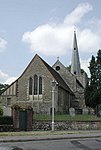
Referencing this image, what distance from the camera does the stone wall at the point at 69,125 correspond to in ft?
96.8

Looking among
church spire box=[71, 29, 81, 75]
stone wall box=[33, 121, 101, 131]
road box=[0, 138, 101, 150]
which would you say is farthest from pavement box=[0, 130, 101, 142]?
church spire box=[71, 29, 81, 75]

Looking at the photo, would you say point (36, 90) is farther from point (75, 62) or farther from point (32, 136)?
point (32, 136)

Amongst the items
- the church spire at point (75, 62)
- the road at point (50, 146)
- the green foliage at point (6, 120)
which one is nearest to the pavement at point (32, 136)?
the road at point (50, 146)

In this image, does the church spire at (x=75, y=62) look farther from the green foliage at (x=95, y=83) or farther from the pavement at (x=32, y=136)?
the pavement at (x=32, y=136)

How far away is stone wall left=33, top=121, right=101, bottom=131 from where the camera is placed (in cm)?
2952

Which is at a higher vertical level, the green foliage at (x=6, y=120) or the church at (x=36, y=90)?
the church at (x=36, y=90)

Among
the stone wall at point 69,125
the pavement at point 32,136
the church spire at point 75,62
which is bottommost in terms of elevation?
the pavement at point 32,136

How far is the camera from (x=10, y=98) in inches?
2313

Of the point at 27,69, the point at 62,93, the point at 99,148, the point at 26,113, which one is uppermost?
the point at 27,69

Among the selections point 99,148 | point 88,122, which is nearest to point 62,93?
point 88,122

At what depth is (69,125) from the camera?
99.4 ft

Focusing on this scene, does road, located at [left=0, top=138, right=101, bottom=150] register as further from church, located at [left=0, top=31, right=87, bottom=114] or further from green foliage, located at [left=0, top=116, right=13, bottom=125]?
church, located at [left=0, top=31, right=87, bottom=114]

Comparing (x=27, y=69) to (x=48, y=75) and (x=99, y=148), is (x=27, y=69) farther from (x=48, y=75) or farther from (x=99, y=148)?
(x=99, y=148)

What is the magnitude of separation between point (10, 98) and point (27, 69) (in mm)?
6524
